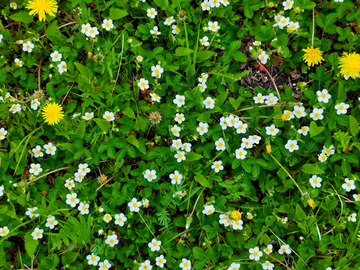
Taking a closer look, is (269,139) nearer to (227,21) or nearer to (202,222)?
(202,222)

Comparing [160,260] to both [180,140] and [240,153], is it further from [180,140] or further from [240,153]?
[240,153]

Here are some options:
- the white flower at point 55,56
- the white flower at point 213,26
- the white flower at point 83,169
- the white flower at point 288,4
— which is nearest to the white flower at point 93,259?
the white flower at point 83,169

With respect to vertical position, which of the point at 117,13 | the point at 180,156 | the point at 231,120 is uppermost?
the point at 117,13

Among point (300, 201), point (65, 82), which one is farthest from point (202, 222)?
point (65, 82)

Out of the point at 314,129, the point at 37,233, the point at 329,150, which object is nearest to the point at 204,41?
the point at 314,129

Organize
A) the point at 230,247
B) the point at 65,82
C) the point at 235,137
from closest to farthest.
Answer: the point at 230,247
the point at 235,137
the point at 65,82
